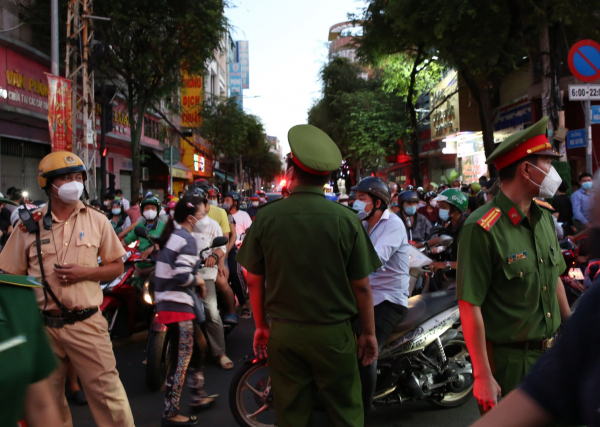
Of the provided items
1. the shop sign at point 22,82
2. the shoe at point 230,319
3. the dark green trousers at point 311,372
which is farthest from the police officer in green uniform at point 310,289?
the shop sign at point 22,82

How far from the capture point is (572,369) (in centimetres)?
122

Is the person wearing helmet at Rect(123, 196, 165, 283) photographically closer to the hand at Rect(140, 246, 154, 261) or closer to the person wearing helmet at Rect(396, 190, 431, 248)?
the hand at Rect(140, 246, 154, 261)

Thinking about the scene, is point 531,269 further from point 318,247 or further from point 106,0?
point 106,0

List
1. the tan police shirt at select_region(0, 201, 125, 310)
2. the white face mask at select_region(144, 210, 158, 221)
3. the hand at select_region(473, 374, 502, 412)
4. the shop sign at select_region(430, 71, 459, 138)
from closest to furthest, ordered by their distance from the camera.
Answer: the hand at select_region(473, 374, 502, 412) → the tan police shirt at select_region(0, 201, 125, 310) → the white face mask at select_region(144, 210, 158, 221) → the shop sign at select_region(430, 71, 459, 138)

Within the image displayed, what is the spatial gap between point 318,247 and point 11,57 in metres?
16.4

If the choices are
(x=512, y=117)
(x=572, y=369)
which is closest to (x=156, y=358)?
(x=572, y=369)

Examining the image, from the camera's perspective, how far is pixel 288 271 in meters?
2.90

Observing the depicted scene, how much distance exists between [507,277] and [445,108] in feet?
94.5

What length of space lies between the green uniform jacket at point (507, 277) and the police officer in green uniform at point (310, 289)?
1.99 ft

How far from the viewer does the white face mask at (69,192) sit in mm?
3490

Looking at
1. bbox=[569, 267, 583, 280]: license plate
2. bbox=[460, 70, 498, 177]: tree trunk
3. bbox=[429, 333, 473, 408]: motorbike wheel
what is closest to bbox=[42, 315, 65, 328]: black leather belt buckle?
bbox=[429, 333, 473, 408]: motorbike wheel

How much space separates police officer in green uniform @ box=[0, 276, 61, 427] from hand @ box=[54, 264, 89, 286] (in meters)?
1.69

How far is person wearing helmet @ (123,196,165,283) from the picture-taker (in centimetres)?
673

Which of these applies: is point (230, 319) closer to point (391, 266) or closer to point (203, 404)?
point (203, 404)
